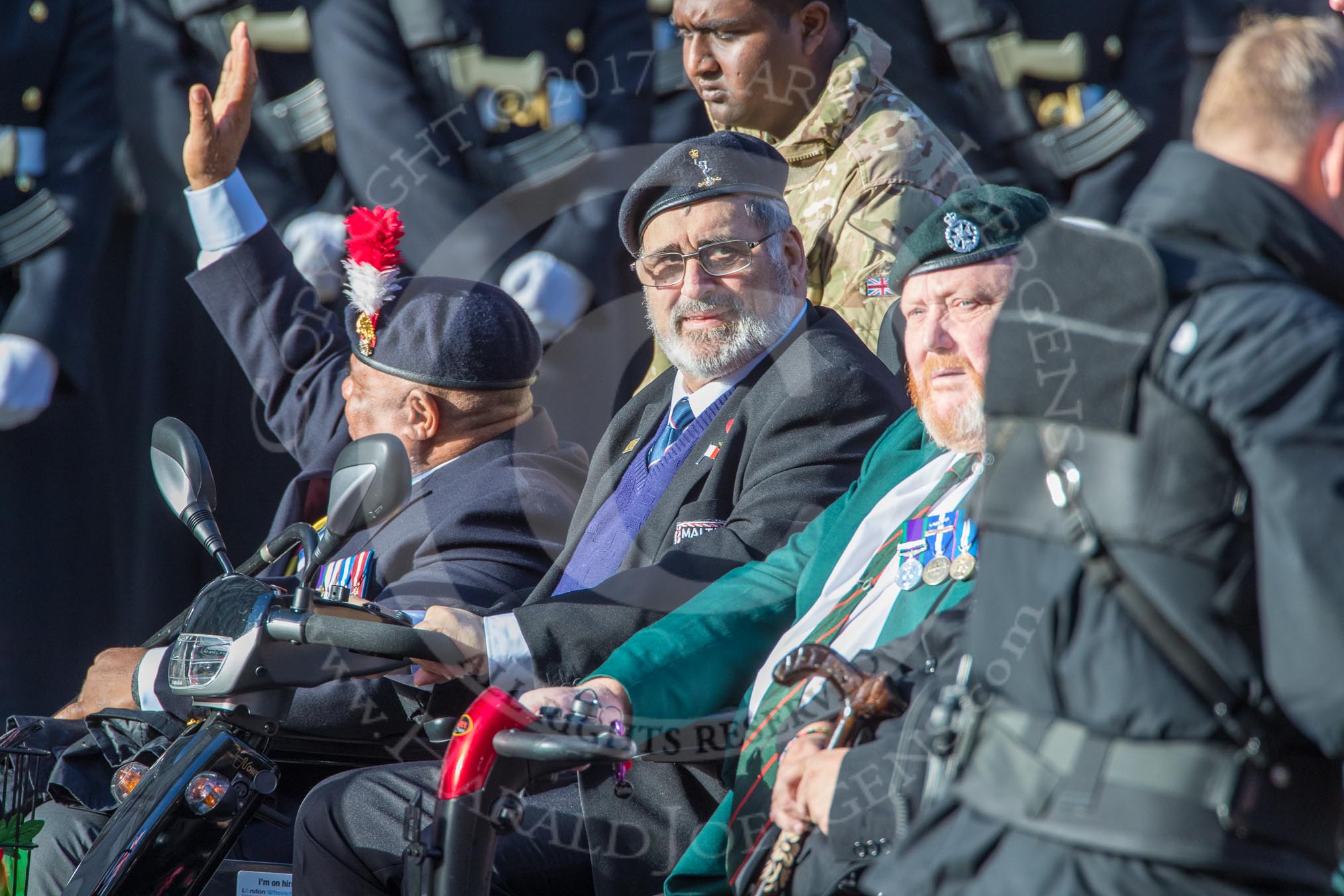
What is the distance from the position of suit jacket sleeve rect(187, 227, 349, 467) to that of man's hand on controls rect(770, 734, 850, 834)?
7.94ft

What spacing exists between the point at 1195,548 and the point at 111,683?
7.25 ft

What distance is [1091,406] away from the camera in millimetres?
1272

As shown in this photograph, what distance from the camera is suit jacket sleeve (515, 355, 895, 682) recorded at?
2266 millimetres

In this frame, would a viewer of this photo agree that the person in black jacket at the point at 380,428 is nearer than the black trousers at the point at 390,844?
No

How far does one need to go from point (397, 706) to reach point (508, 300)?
1078 mm

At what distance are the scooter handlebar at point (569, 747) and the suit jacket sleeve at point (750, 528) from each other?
0.52 metres

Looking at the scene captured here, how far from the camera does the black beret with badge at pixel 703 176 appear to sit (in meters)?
2.87

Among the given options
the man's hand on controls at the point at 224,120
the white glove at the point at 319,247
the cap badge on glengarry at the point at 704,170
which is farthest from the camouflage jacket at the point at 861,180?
the white glove at the point at 319,247

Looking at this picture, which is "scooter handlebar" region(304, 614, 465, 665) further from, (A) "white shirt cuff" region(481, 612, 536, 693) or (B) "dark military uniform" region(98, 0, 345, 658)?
(B) "dark military uniform" region(98, 0, 345, 658)

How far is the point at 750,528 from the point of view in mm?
2377

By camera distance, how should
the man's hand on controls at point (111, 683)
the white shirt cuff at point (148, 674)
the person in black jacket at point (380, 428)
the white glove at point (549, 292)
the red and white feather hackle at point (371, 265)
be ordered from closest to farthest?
the white shirt cuff at point (148, 674)
the person in black jacket at point (380, 428)
the man's hand on controls at point (111, 683)
the red and white feather hackle at point (371, 265)
the white glove at point (549, 292)

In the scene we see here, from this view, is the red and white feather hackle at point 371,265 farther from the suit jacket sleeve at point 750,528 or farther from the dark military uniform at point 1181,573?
the dark military uniform at point 1181,573

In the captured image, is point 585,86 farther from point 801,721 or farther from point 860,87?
point 801,721

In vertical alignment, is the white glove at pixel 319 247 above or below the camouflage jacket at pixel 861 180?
below
